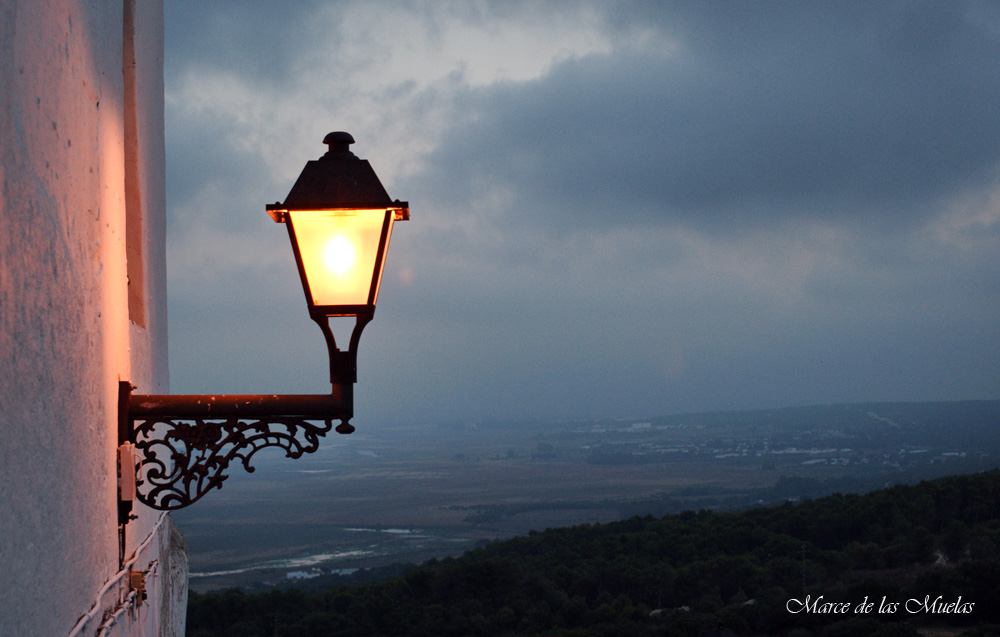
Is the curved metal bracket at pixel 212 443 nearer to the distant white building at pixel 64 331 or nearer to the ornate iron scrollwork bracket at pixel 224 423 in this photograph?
the ornate iron scrollwork bracket at pixel 224 423

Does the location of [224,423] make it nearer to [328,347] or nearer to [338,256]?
[328,347]

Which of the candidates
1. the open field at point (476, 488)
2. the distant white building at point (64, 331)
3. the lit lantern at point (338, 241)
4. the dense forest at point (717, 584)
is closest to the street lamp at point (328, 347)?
the lit lantern at point (338, 241)

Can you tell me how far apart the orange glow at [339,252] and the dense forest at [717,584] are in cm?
1442

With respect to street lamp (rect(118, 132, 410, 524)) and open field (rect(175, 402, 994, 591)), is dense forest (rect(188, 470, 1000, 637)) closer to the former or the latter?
street lamp (rect(118, 132, 410, 524))

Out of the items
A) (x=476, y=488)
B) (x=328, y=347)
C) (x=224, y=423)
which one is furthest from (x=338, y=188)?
(x=476, y=488)

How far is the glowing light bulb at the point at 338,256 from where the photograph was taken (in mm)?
2561

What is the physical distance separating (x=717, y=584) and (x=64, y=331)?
67.4 ft

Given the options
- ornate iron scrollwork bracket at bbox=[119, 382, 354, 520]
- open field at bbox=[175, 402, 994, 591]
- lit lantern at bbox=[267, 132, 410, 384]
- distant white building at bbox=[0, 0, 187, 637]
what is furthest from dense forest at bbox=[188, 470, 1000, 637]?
open field at bbox=[175, 402, 994, 591]

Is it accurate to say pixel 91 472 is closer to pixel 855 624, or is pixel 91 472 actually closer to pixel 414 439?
pixel 855 624

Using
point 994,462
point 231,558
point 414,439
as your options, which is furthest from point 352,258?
point 414,439

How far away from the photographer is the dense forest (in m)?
16.6

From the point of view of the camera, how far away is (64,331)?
2055 millimetres

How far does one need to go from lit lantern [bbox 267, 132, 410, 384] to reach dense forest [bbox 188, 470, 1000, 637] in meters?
14.4

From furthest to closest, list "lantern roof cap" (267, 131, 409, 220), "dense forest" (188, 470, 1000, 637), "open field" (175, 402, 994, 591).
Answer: "open field" (175, 402, 994, 591), "dense forest" (188, 470, 1000, 637), "lantern roof cap" (267, 131, 409, 220)
